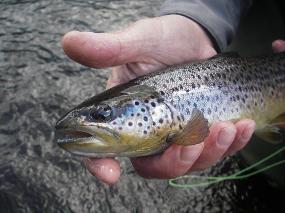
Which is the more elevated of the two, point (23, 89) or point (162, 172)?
point (162, 172)

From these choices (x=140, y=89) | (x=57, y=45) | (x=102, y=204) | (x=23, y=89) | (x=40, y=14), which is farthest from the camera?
(x=40, y=14)

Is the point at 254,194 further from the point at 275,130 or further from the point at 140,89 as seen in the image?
the point at 140,89

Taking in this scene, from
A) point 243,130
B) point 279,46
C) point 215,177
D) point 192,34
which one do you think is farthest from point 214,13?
point 215,177

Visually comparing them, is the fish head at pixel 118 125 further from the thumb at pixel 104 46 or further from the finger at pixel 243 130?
the finger at pixel 243 130

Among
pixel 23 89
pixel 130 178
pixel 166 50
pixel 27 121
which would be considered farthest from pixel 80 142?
pixel 23 89

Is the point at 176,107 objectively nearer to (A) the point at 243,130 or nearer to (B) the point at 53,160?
(A) the point at 243,130

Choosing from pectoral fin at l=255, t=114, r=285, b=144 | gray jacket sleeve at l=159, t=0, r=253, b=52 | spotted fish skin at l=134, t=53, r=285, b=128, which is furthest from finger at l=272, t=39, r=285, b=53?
pectoral fin at l=255, t=114, r=285, b=144

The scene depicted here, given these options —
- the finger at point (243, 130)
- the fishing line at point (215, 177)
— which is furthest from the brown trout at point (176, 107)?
the fishing line at point (215, 177)
